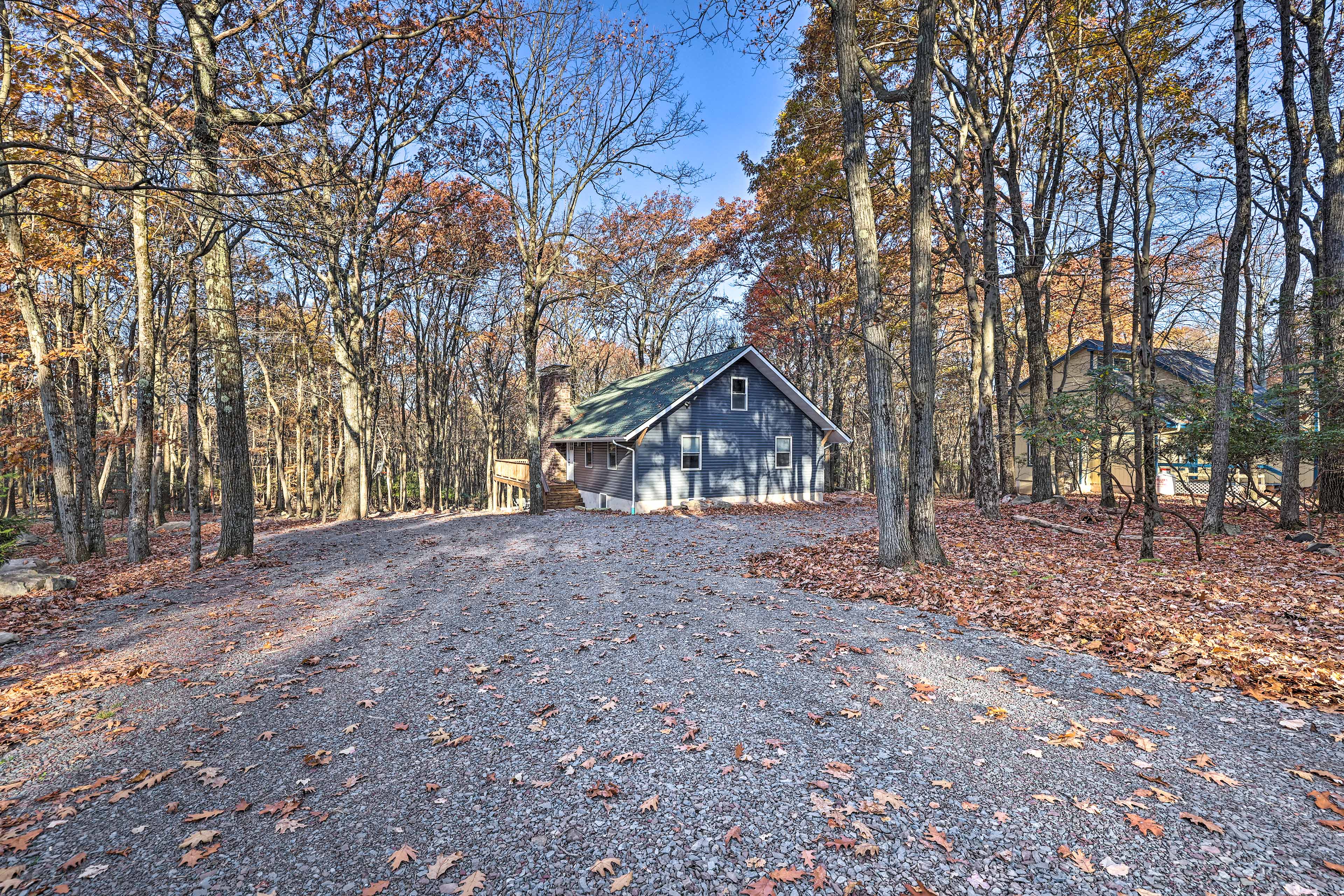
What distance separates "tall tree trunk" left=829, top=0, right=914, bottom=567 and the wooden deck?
11.3m

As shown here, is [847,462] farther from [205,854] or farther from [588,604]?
[205,854]

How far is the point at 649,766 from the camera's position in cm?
348

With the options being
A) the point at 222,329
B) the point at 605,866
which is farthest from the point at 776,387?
the point at 605,866

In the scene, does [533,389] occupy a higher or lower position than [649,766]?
higher

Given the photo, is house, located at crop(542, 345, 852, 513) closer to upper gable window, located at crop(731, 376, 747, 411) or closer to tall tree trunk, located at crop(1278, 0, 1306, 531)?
upper gable window, located at crop(731, 376, 747, 411)

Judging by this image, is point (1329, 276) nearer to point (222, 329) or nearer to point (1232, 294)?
point (1232, 294)

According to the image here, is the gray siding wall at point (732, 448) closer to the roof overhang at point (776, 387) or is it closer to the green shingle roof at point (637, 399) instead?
the roof overhang at point (776, 387)

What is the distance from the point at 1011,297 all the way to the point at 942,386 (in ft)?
26.5

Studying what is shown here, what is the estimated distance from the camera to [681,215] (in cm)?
2597

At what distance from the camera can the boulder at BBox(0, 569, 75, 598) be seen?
25.5ft

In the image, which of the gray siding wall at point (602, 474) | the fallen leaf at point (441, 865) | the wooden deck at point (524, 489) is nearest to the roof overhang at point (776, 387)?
the gray siding wall at point (602, 474)

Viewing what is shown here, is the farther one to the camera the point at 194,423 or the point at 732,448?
the point at 732,448

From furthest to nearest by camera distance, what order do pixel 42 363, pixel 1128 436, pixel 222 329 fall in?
1. pixel 1128 436
2. pixel 42 363
3. pixel 222 329

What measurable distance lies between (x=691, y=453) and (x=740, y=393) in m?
3.08
